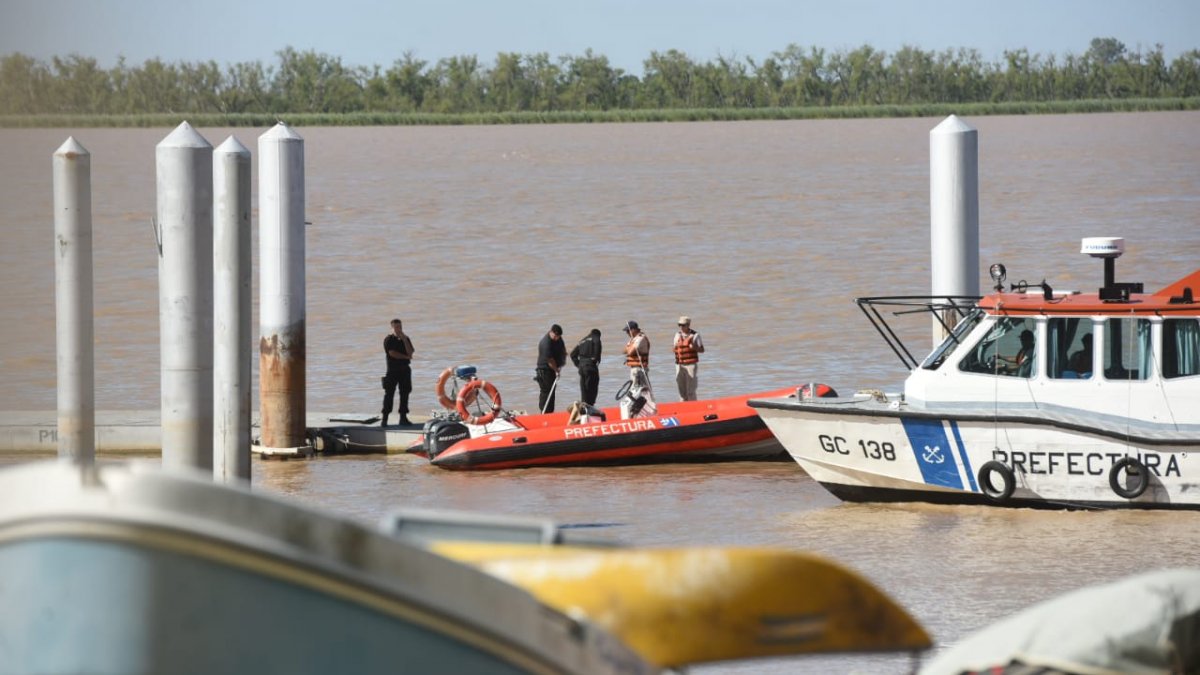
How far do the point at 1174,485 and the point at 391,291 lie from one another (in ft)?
87.3

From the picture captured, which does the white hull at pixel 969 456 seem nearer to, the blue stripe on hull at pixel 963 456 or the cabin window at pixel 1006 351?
the blue stripe on hull at pixel 963 456

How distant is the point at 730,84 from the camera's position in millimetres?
130250

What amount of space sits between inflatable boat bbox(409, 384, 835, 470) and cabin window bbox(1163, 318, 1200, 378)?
4684 millimetres

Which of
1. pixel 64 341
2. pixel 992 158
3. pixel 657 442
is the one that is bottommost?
pixel 657 442

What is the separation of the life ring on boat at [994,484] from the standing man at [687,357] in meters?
6.14

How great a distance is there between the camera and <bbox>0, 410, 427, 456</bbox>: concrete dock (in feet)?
65.0

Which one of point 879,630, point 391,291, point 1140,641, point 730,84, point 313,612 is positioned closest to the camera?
point 313,612

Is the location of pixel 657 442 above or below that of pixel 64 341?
below

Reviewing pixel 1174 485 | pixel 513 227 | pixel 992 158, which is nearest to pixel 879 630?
pixel 1174 485

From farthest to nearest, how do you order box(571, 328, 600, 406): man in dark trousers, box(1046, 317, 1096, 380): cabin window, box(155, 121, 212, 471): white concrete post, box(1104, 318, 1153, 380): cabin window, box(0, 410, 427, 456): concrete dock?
box(571, 328, 600, 406): man in dark trousers, box(0, 410, 427, 456): concrete dock, box(1046, 317, 1096, 380): cabin window, box(1104, 318, 1153, 380): cabin window, box(155, 121, 212, 471): white concrete post

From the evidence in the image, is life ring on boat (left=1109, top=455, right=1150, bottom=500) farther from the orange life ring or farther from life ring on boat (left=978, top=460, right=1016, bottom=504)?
the orange life ring

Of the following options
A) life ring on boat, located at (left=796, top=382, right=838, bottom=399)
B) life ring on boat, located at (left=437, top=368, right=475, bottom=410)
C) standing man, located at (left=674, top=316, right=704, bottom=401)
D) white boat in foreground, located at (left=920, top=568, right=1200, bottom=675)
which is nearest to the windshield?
life ring on boat, located at (left=796, top=382, right=838, bottom=399)

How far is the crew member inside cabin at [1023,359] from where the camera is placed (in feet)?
50.8

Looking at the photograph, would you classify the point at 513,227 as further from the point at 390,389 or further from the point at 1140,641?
the point at 1140,641
